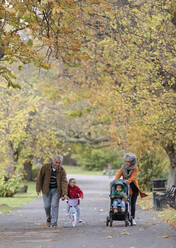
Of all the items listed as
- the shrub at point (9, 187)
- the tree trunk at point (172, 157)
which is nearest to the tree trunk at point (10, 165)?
the shrub at point (9, 187)

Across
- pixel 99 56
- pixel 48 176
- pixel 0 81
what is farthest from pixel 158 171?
pixel 48 176

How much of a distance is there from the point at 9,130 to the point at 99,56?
26.4 feet

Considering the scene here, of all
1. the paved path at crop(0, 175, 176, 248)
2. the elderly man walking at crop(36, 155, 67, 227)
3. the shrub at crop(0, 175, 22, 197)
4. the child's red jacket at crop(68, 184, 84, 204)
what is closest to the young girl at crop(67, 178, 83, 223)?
the child's red jacket at crop(68, 184, 84, 204)

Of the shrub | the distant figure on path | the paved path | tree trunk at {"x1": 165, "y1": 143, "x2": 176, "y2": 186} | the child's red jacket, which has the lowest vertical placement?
the paved path

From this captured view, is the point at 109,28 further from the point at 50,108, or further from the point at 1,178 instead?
the point at 50,108

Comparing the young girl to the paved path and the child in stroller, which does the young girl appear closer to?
the paved path

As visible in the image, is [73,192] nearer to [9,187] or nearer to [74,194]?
[74,194]

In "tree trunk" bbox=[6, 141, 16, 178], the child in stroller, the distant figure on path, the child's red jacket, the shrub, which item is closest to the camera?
the child in stroller

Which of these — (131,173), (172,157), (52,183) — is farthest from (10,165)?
(131,173)

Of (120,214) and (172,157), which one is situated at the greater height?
(172,157)

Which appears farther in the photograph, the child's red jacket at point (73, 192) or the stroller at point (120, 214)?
the child's red jacket at point (73, 192)

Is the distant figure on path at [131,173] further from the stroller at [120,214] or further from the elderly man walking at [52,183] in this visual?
the elderly man walking at [52,183]

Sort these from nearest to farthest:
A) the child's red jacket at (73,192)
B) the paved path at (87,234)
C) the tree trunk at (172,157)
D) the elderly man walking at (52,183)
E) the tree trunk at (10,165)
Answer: the paved path at (87,234)
the elderly man walking at (52,183)
the child's red jacket at (73,192)
the tree trunk at (172,157)
the tree trunk at (10,165)

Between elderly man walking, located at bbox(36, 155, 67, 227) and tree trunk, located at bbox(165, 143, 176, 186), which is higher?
tree trunk, located at bbox(165, 143, 176, 186)
